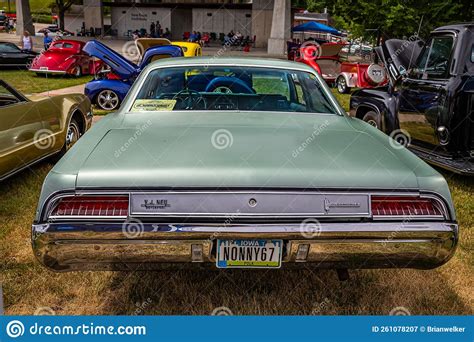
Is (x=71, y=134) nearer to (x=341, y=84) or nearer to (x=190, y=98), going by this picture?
(x=190, y=98)

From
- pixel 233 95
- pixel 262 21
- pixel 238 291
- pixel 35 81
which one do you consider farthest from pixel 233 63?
pixel 262 21

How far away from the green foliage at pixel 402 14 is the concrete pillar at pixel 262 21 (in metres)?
21.0

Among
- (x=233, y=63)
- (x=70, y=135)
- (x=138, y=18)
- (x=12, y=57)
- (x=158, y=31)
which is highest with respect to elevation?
(x=233, y=63)

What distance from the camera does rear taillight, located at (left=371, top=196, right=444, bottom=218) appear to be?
228 cm

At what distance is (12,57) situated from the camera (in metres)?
18.3

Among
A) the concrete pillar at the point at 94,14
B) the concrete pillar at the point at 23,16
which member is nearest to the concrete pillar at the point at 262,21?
the concrete pillar at the point at 94,14

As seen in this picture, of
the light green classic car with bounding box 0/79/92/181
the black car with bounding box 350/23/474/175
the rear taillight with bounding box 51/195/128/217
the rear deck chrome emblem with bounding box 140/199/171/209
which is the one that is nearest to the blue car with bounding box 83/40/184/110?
the light green classic car with bounding box 0/79/92/181

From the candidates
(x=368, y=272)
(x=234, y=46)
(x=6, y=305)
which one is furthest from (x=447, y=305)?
(x=234, y=46)

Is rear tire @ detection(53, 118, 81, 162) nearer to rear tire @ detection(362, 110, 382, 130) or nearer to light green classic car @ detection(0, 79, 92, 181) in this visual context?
light green classic car @ detection(0, 79, 92, 181)

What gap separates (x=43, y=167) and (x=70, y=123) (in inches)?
26.0

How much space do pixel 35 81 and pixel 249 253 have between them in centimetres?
1453

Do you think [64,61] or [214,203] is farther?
[64,61]

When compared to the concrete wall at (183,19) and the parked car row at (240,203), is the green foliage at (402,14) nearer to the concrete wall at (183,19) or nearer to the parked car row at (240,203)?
the parked car row at (240,203)

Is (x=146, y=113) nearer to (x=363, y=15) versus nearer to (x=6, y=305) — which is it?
(x=6, y=305)
